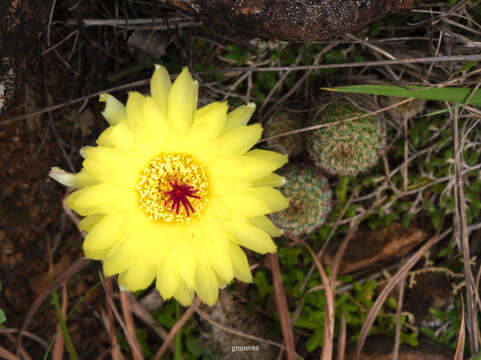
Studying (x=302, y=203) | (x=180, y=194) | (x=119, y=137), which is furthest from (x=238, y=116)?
(x=302, y=203)

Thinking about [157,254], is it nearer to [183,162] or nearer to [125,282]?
[125,282]

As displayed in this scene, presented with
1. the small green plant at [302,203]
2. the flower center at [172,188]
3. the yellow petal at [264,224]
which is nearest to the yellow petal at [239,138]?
the flower center at [172,188]

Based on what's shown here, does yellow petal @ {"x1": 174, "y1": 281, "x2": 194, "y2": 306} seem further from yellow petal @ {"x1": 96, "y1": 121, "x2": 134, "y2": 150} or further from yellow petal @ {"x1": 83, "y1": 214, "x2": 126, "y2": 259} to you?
yellow petal @ {"x1": 96, "y1": 121, "x2": 134, "y2": 150}

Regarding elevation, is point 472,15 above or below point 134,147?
above

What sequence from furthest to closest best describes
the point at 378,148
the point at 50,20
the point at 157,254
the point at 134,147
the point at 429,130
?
1. the point at 429,130
2. the point at 378,148
3. the point at 50,20
4. the point at 157,254
5. the point at 134,147

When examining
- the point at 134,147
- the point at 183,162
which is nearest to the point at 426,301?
the point at 183,162

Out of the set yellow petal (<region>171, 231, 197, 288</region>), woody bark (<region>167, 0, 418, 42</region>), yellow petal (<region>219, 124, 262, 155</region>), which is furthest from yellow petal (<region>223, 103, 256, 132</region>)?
yellow petal (<region>171, 231, 197, 288</region>)

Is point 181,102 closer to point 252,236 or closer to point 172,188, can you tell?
point 172,188
